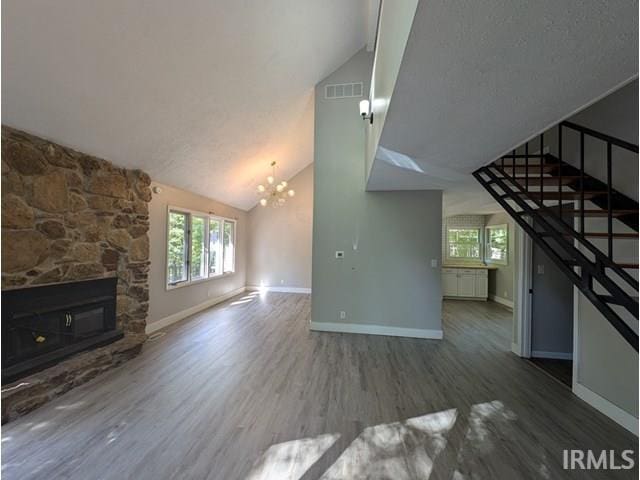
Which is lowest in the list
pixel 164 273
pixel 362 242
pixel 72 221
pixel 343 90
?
pixel 164 273

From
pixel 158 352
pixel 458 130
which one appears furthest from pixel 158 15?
pixel 158 352

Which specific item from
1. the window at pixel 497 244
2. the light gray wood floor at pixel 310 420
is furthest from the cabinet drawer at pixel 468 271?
the light gray wood floor at pixel 310 420

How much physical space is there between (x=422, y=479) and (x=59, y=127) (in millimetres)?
4426

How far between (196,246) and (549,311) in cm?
628

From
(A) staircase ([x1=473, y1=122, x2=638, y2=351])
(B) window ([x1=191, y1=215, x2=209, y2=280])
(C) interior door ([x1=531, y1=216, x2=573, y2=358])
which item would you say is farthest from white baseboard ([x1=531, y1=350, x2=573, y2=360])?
(B) window ([x1=191, y1=215, x2=209, y2=280])

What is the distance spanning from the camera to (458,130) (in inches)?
82.2

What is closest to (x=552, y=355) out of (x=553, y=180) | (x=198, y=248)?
(x=553, y=180)

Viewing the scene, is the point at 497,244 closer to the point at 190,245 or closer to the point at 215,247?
the point at 215,247

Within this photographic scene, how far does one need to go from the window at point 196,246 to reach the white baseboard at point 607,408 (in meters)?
5.87

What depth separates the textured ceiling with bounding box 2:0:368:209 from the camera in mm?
2211

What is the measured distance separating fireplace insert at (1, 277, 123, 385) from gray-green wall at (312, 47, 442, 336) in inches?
118

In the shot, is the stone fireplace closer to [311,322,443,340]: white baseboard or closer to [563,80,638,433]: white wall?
[311,322,443,340]: white baseboard

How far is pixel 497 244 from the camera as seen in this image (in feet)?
23.9

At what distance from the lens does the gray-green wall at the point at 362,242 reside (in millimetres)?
4582
